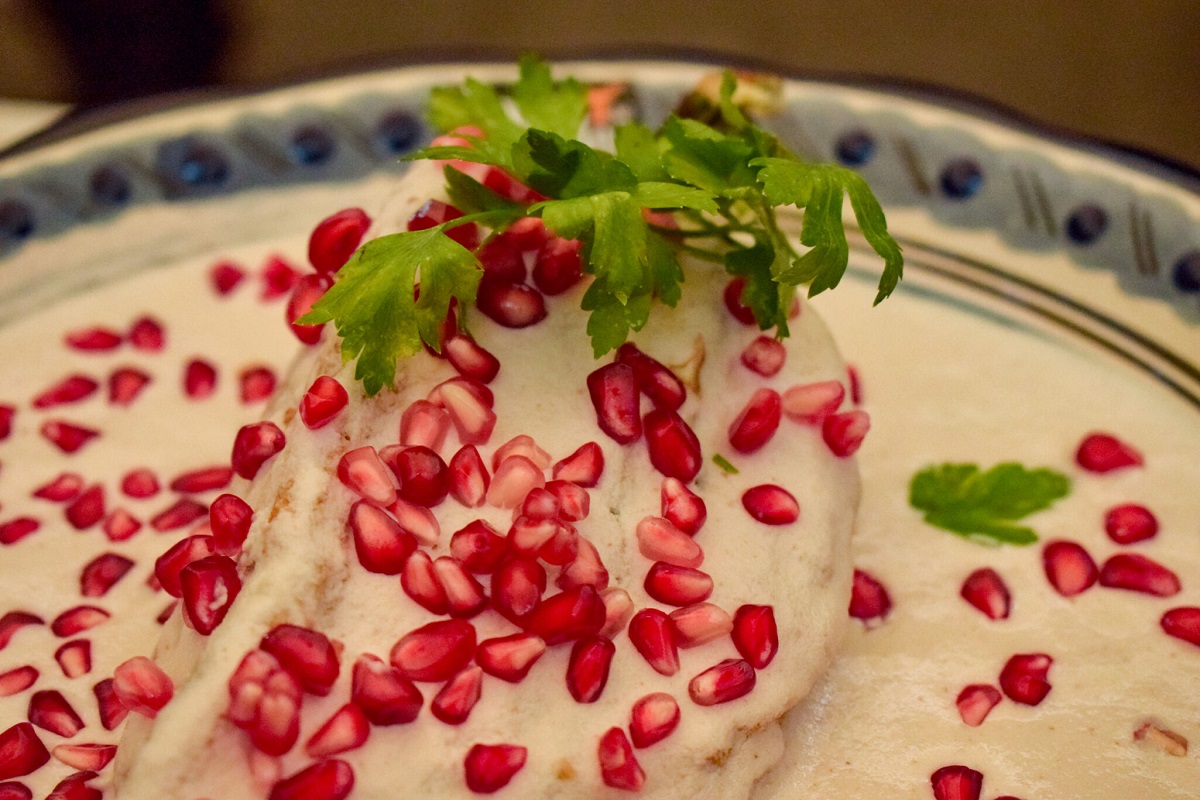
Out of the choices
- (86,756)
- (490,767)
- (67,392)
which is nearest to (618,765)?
(490,767)

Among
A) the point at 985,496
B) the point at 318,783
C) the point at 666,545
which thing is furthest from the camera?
the point at 985,496

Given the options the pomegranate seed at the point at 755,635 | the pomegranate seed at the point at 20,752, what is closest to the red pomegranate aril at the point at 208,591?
the pomegranate seed at the point at 20,752

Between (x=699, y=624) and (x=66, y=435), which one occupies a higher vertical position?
(x=66, y=435)

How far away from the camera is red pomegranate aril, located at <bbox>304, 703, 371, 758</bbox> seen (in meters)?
1.94

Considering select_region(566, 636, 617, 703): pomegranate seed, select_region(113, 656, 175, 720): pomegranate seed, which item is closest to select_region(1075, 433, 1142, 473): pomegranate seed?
select_region(566, 636, 617, 703): pomegranate seed

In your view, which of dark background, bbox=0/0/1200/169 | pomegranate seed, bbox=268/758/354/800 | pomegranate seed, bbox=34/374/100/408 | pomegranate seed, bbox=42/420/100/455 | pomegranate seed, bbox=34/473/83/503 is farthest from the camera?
dark background, bbox=0/0/1200/169

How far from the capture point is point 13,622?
2.69 metres

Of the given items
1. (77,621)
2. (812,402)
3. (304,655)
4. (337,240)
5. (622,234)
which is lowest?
(812,402)

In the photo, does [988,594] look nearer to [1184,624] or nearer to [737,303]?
[1184,624]

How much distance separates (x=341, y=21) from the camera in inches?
260

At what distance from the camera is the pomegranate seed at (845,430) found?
2516mm

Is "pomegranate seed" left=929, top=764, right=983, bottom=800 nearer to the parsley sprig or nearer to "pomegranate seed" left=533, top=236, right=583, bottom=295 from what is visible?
the parsley sprig

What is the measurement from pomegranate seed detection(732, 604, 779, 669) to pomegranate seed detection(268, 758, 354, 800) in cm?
76

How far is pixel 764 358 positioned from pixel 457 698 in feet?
3.37
